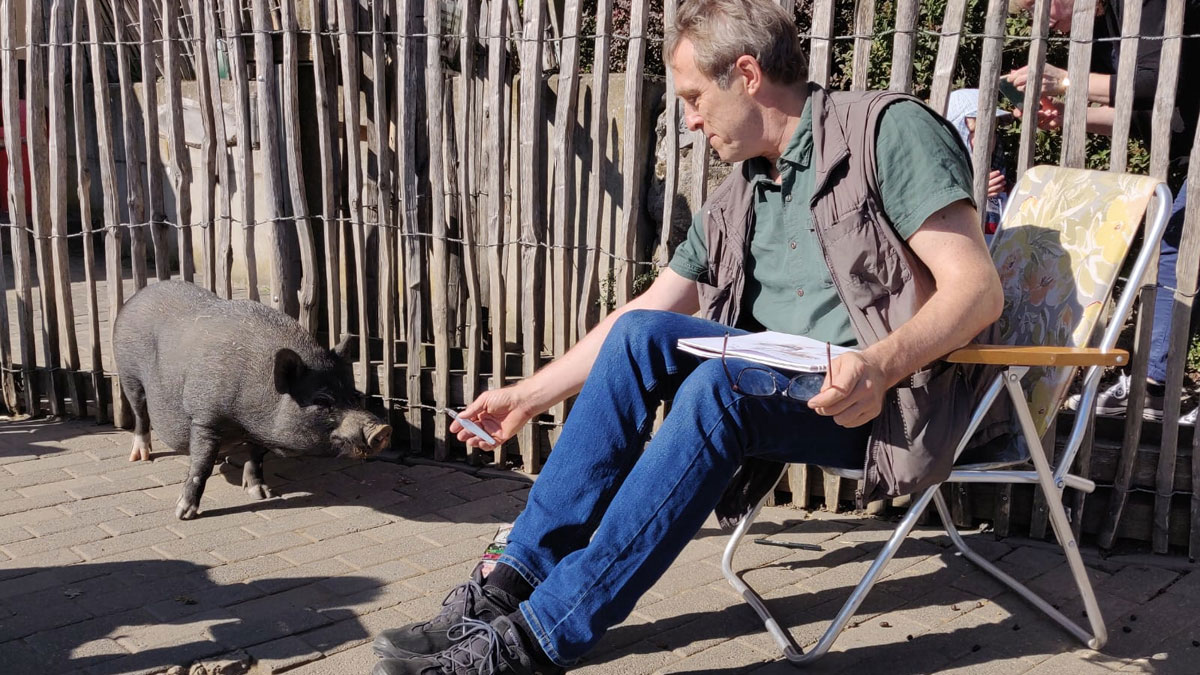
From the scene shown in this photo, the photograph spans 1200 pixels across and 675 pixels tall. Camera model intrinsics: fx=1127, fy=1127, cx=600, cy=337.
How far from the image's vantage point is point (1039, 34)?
148 inches

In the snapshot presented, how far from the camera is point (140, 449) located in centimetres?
512

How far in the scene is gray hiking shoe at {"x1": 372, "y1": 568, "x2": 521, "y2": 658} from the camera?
Result: 2.80m

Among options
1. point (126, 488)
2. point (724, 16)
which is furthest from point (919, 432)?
point (126, 488)

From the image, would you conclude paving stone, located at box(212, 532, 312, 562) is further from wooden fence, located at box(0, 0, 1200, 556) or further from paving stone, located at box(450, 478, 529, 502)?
wooden fence, located at box(0, 0, 1200, 556)

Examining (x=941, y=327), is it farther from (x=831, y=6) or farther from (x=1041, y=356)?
(x=831, y=6)

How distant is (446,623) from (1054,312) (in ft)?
6.32

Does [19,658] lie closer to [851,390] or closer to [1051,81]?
[851,390]

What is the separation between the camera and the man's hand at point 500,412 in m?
3.20

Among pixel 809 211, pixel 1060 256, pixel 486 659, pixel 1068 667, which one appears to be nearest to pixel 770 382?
pixel 809 211

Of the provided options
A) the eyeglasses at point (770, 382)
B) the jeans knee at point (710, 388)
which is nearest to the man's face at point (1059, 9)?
the eyeglasses at point (770, 382)

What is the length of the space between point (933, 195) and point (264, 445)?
301cm

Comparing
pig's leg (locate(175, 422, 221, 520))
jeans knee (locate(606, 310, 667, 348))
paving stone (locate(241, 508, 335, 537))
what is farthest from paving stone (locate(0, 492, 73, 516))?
jeans knee (locate(606, 310, 667, 348))

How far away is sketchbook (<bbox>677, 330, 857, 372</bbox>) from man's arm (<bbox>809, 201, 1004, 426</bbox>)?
0.25 feet

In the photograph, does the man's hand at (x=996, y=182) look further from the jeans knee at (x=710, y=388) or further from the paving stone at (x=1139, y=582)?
the jeans knee at (x=710, y=388)
